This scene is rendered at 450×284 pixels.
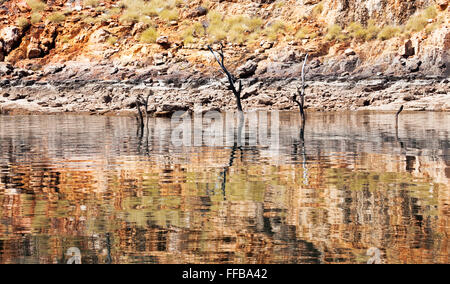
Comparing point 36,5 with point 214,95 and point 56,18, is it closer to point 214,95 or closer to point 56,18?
point 56,18

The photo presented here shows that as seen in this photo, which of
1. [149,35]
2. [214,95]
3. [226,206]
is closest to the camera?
[226,206]

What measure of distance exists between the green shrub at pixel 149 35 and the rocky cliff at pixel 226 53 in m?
0.11

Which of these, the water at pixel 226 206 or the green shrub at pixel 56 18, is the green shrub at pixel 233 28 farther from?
the water at pixel 226 206

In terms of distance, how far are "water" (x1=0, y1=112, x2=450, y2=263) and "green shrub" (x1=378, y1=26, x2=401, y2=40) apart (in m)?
30.5

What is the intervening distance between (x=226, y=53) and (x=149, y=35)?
8001 mm

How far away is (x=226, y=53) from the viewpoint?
4894 cm

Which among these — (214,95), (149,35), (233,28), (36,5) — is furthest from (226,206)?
(36,5)

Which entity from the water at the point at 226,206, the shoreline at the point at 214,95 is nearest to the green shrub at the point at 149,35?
the shoreline at the point at 214,95

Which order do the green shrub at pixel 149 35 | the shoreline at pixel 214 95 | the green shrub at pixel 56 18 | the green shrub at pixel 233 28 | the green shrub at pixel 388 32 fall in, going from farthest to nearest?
1. the green shrub at pixel 56 18
2. the green shrub at pixel 149 35
3. the green shrub at pixel 233 28
4. the green shrub at pixel 388 32
5. the shoreline at pixel 214 95

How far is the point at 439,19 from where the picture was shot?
1783 inches

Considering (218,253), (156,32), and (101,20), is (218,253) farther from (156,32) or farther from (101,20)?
(101,20)

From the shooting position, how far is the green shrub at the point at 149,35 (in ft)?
172

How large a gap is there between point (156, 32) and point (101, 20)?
602 centimetres

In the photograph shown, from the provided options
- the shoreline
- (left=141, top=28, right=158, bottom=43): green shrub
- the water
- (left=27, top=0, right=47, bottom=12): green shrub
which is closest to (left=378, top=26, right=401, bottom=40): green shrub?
the shoreline
